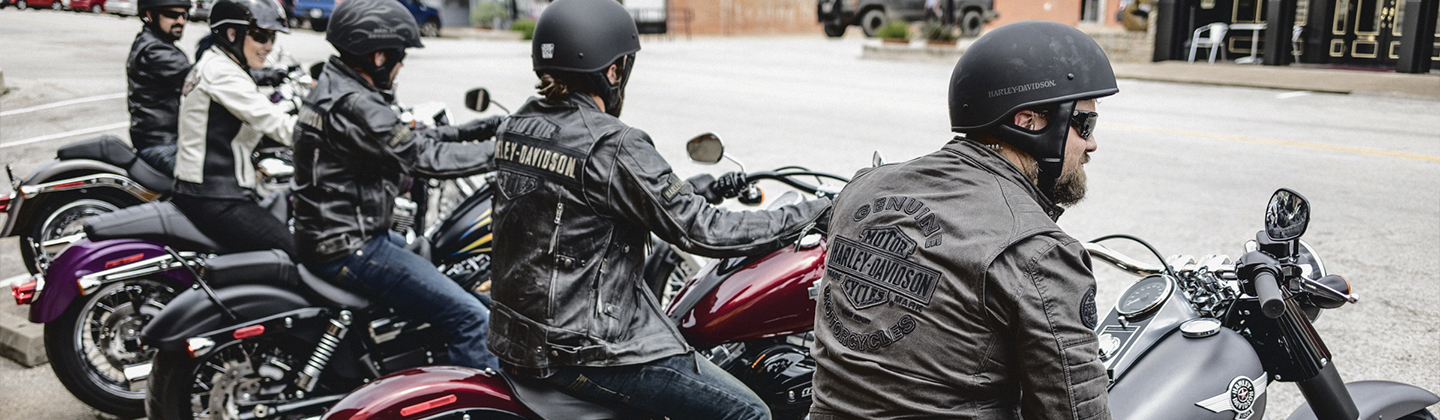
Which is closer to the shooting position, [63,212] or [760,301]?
[760,301]

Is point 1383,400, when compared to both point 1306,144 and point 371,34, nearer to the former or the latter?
point 371,34

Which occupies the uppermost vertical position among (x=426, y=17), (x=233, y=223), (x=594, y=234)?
(x=594, y=234)

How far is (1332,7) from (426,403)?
19355mm

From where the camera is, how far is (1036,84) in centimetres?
199

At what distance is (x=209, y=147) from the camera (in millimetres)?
4379

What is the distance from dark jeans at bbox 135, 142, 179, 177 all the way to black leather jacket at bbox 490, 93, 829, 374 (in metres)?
3.81

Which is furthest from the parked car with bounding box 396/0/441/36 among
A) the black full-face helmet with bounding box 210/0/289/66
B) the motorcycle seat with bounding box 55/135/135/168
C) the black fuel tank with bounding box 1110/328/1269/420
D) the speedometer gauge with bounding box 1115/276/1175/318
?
the black fuel tank with bounding box 1110/328/1269/420

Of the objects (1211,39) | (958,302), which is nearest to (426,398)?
(958,302)

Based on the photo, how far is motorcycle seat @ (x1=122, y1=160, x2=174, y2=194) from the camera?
18.7 feet

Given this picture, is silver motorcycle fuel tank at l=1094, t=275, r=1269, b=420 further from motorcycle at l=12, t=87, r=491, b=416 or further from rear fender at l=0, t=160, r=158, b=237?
rear fender at l=0, t=160, r=158, b=237

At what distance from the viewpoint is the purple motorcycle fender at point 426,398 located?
2.67 metres

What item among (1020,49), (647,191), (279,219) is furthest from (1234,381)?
(279,219)

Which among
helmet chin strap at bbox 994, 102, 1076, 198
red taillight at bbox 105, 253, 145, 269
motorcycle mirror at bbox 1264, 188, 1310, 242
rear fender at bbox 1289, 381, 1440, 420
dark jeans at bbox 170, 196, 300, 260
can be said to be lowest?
rear fender at bbox 1289, 381, 1440, 420

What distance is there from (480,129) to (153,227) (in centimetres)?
133
